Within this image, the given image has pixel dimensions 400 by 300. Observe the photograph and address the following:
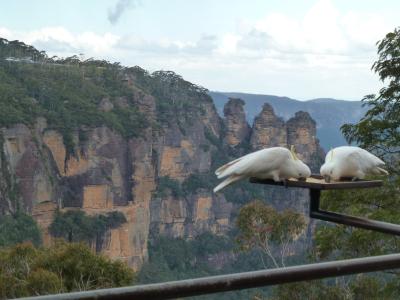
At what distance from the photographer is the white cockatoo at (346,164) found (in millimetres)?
1474

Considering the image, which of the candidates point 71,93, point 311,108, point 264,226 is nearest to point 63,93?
point 71,93

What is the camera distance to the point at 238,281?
92 cm

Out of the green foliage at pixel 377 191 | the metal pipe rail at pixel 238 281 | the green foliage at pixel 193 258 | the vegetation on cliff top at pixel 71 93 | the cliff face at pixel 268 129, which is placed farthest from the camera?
the cliff face at pixel 268 129

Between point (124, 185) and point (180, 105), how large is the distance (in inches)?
337

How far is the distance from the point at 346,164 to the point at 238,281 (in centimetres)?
65

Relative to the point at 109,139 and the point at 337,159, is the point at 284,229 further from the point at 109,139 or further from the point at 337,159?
the point at 109,139

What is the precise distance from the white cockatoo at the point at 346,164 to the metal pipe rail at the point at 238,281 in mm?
443

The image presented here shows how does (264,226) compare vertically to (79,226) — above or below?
above

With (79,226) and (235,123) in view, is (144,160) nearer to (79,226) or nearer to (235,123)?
(79,226)

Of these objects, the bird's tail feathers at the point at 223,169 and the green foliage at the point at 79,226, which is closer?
the bird's tail feathers at the point at 223,169

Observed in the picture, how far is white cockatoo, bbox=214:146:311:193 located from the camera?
1.44 metres

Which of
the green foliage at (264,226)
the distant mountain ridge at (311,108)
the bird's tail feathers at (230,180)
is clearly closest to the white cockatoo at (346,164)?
the bird's tail feathers at (230,180)

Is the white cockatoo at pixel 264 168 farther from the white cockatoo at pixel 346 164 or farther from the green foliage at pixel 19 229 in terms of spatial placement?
the green foliage at pixel 19 229

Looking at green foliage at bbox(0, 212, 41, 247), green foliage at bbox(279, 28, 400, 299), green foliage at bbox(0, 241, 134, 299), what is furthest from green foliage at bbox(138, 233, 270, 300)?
green foliage at bbox(279, 28, 400, 299)
